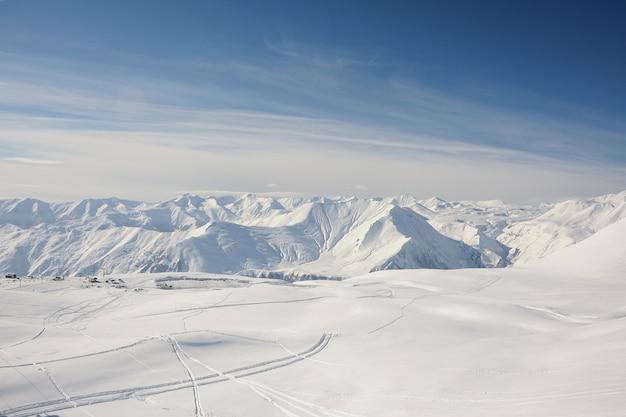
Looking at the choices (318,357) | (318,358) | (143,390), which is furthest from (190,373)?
(318,357)

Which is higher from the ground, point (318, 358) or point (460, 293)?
point (318, 358)

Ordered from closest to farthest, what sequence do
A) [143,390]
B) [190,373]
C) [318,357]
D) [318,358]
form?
1. [143,390]
2. [190,373]
3. [318,358]
4. [318,357]

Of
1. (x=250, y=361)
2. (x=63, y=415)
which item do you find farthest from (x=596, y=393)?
(x=63, y=415)

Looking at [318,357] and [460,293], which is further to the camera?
[460,293]

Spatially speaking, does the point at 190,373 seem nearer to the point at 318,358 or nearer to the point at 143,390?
the point at 143,390

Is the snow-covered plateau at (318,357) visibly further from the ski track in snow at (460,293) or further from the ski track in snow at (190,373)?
the ski track in snow at (460,293)

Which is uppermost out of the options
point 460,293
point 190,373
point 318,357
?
point 190,373

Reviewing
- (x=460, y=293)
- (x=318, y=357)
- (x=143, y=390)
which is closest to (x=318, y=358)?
(x=318, y=357)

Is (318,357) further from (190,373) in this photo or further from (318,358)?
(190,373)

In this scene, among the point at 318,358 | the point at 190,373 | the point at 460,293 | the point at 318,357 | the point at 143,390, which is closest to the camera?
the point at 143,390
